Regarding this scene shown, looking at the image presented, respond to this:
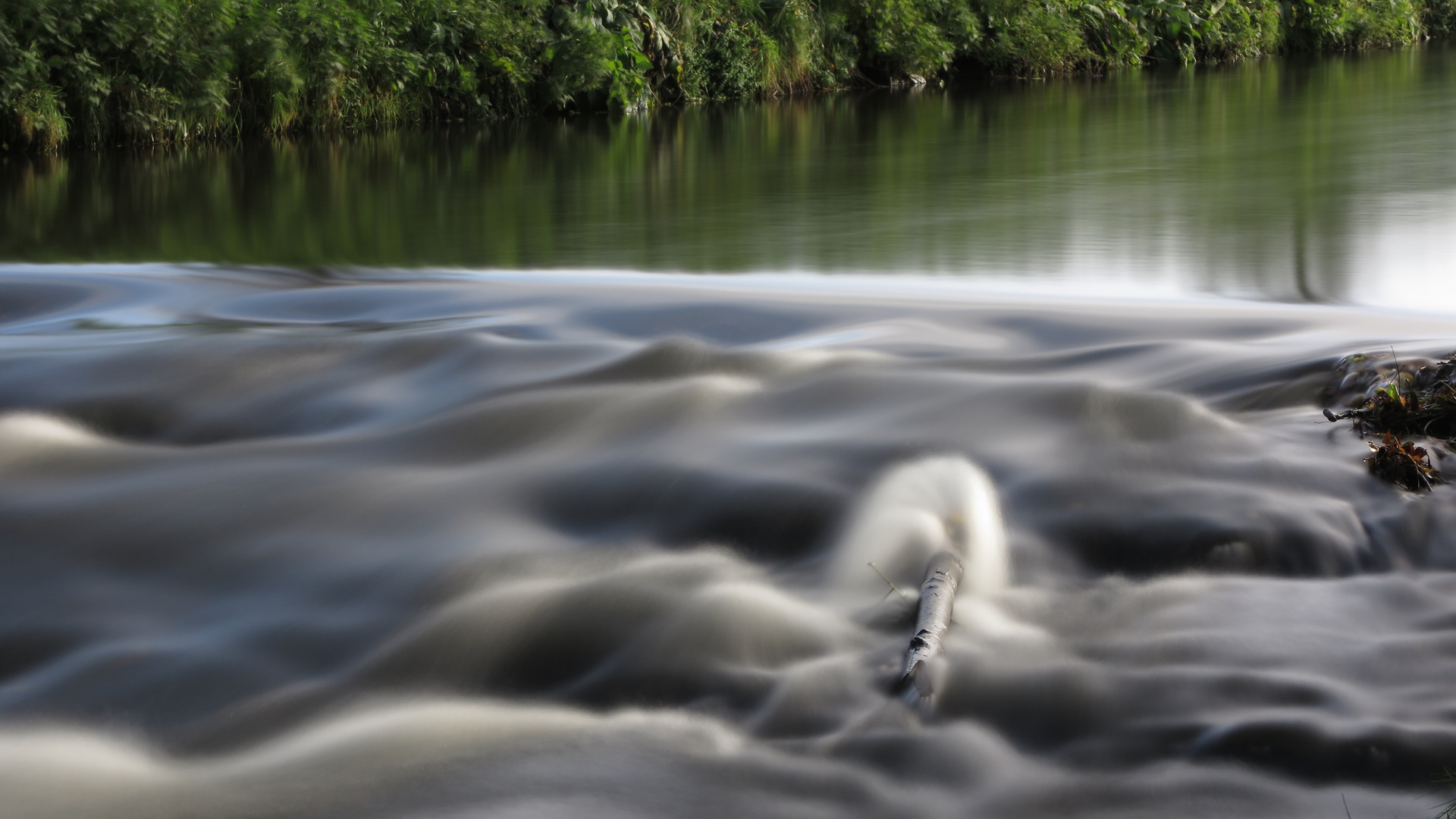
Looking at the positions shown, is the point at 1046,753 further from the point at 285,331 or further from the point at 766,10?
the point at 766,10

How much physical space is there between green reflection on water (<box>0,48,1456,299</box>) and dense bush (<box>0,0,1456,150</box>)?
46 centimetres

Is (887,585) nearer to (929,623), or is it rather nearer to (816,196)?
(929,623)

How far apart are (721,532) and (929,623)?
0.60 m

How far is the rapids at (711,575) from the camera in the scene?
1820 millimetres

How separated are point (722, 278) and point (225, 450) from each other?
2262 mm

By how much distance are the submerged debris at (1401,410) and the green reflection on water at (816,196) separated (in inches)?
49.4

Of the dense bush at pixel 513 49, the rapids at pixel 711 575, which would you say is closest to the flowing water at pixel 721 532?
the rapids at pixel 711 575

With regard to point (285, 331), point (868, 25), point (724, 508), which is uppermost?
point (868, 25)

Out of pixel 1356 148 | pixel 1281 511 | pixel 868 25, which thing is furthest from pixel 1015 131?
pixel 1281 511

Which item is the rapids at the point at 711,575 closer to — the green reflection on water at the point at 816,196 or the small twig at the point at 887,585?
the small twig at the point at 887,585

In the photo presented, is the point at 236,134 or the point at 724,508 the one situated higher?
the point at 236,134

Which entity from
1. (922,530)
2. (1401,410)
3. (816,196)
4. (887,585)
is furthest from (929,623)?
(816,196)

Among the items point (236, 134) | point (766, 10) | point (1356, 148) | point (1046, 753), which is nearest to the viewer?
point (1046, 753)

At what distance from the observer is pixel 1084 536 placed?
8.18ft
